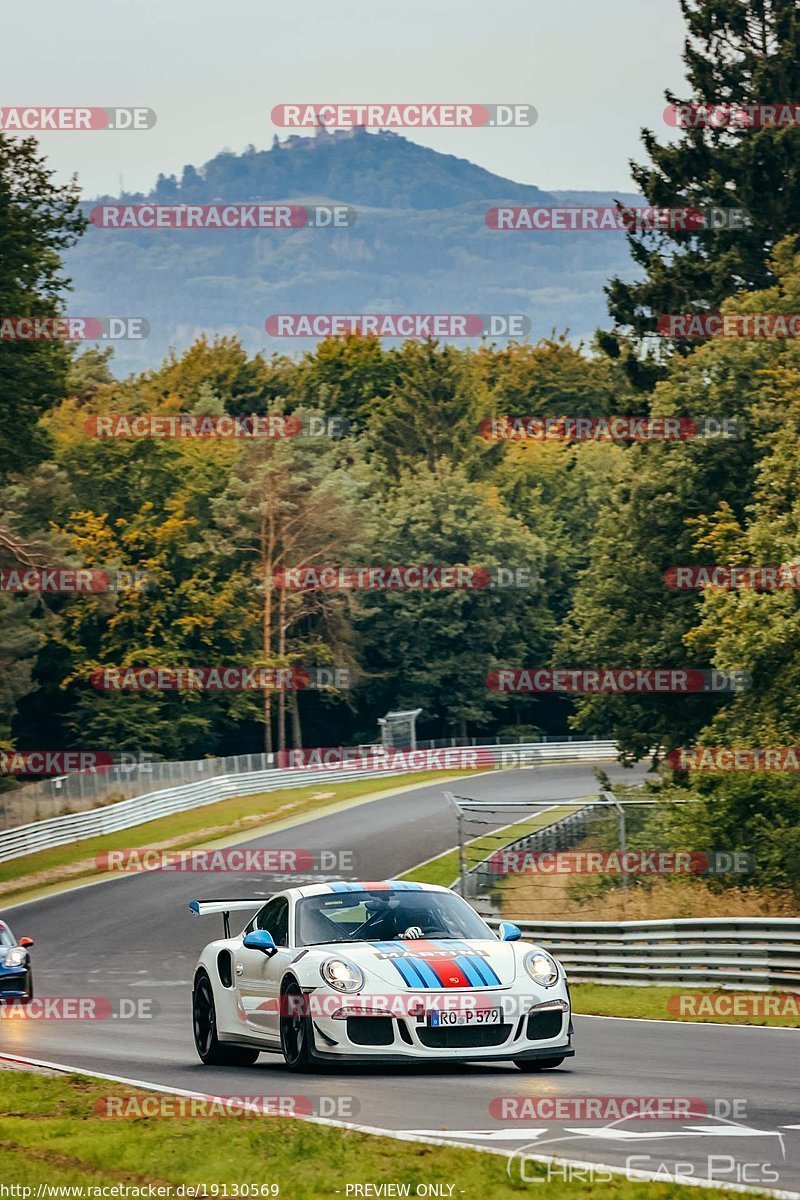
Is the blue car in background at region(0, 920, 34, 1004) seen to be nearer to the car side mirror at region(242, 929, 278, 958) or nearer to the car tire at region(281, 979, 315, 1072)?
the car side mirror at region(242, 929, 278, 958)

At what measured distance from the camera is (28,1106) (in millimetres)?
11812

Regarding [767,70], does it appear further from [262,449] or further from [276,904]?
[276,904]

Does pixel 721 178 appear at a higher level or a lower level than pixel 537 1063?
higher

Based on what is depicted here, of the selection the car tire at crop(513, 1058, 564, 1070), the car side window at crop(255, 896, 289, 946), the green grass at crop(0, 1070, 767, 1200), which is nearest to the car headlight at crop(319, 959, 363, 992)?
the car side window at crop(255, 896, 289, 946)

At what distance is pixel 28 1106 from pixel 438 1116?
9.14ft

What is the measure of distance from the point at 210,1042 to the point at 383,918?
2.00 metres

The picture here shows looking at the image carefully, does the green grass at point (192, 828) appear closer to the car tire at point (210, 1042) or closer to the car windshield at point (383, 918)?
the car tire at point (210, 1042)

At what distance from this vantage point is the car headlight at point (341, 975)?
12484 millimetres

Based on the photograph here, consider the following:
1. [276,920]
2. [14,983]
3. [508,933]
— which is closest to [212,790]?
[14,983]

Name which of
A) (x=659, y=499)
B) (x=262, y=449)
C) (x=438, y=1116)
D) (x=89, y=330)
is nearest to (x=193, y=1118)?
(x=438, y=1116)

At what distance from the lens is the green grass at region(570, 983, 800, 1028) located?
18.7 metres

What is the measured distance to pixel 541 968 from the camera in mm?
12781

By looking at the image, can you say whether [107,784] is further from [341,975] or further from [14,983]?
[341,975]

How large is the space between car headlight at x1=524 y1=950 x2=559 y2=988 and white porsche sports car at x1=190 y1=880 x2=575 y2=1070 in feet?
0.04
